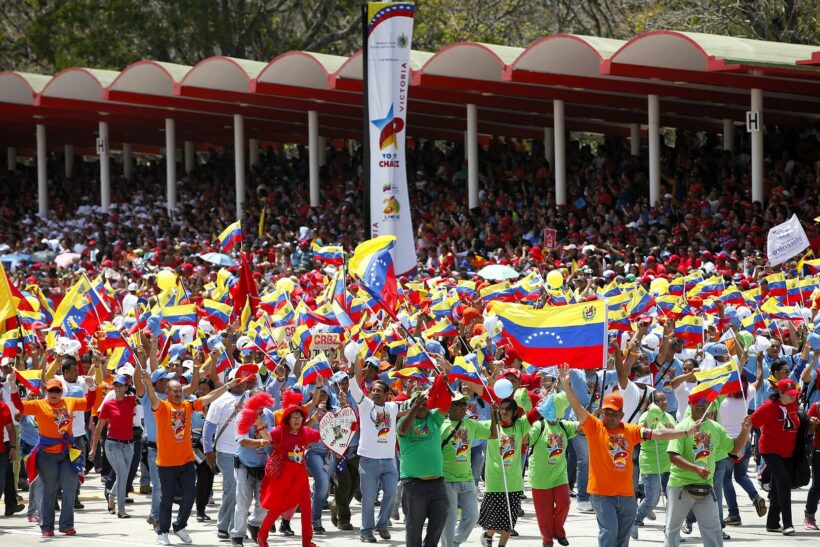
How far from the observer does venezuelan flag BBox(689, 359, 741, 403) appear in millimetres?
11969

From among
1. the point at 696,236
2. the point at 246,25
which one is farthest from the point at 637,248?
the point at 246,25

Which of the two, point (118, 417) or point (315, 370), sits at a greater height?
point (315, 370)

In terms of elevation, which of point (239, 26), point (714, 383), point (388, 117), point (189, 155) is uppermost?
point (239, 26)

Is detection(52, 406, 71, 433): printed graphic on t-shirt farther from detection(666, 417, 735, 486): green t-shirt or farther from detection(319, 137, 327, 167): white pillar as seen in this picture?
detection(319, 137, 327, 167): white pillar

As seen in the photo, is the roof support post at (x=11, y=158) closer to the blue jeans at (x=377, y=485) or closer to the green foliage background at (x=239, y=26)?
the green foliage background at (x=239, y=26)

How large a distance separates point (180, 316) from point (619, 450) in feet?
31.8

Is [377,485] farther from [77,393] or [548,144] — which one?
[548,144]

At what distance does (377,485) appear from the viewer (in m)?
14.0

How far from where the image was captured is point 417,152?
3688cm

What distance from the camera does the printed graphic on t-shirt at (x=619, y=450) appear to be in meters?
11.4

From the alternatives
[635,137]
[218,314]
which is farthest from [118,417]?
[635,137]

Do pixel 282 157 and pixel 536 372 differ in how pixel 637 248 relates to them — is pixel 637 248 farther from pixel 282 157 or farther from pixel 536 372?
pixel 282 157

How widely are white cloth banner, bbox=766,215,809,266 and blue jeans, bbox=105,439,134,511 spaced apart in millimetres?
9612

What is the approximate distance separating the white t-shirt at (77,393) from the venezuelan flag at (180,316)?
3884 millimetres
